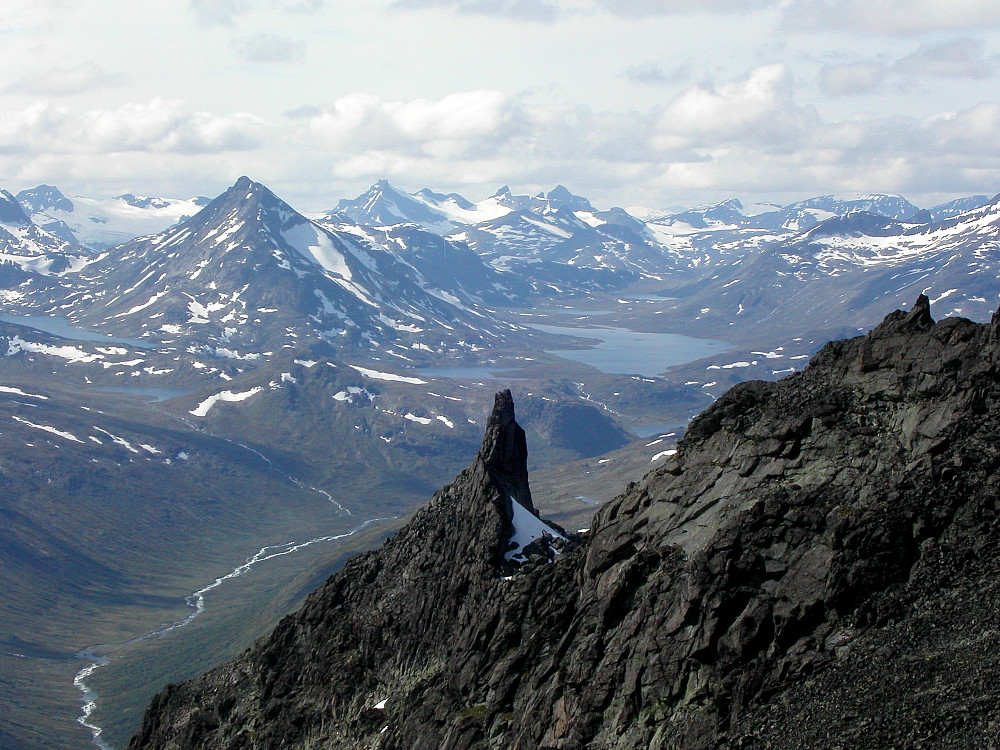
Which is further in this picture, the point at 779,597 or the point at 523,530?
the point at 523,530

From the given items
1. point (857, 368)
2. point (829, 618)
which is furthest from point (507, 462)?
point (829, 618)

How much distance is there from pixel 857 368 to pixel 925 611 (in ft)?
50.3

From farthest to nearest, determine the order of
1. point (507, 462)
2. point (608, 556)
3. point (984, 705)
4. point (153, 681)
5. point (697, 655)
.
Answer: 1. point (153, 681)
2. point (507, 462)
3. point (608, 556)
4. point (697, 655)
5. point (984, 705)

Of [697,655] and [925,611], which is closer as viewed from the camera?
[925,611]

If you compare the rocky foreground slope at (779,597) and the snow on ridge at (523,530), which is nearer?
the rocky foreground slope at (779,597)

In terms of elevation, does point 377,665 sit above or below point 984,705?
below

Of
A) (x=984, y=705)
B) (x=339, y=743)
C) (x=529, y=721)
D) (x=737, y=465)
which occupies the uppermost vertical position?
(x=737, y=465)

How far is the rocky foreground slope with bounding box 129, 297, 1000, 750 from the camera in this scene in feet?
126

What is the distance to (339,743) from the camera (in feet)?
216

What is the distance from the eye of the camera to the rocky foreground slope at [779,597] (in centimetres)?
3847

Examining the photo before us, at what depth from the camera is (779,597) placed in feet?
140

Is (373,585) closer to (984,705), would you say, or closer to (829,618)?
(829,618)

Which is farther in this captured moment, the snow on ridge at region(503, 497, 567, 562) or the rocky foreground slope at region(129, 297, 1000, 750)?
the snow on ridge at region(503, 497, 567, 562)

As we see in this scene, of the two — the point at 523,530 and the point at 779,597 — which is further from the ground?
the point at 779,597
